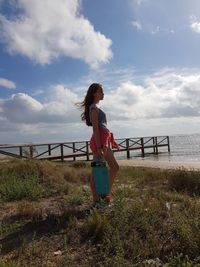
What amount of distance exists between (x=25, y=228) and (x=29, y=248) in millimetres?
846

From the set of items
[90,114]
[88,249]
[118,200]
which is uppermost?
[90,114]

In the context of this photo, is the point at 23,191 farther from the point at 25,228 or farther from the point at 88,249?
the point at 88,249

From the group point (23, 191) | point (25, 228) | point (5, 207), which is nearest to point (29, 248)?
point (25, 228)

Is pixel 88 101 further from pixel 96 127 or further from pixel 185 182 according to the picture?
pixel 185 182

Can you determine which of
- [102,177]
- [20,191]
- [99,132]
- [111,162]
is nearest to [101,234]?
[102,177]

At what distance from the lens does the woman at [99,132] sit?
16.7ft

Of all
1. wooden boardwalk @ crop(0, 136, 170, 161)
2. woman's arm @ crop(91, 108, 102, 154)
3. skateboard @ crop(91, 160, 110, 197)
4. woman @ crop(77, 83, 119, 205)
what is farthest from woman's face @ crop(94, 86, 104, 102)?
wooden boardwalk @ crop(0, 136, 170, 161)

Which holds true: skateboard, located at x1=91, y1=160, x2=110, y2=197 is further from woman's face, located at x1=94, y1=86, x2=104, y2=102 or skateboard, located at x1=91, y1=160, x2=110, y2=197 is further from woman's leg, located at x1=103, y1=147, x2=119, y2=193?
woman's face, located at x1=94, y1=86, x2=104, y2=102

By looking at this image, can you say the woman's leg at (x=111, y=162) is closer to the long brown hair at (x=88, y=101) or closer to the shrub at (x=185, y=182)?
the long brown hair at (x=88, y=101)

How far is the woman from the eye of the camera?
5078 mm

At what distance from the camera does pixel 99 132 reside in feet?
16.7

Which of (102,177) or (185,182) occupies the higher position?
(102,177)

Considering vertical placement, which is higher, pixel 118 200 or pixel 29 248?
pixel 118 200

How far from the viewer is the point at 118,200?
4.55 metres
